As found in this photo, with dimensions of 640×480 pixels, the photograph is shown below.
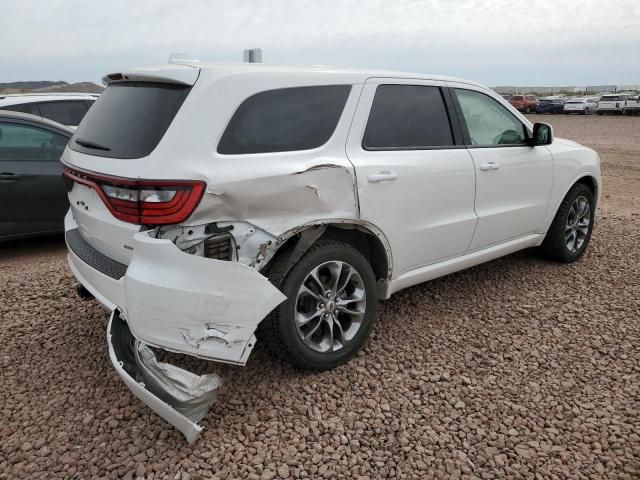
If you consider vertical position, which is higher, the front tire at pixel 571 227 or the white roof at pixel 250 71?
the white roof at pixel 250 71

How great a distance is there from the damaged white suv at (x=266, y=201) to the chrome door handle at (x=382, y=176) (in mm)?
13

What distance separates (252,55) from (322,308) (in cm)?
197

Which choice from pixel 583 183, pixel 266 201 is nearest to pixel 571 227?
pixel 583 183

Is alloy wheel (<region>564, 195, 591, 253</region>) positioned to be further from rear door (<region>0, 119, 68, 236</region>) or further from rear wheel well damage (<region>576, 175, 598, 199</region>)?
rear door (<region>0, 119, 68, 236</region>)

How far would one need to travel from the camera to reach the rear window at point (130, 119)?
2.67 metres

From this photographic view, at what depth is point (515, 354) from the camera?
3457 millimetres

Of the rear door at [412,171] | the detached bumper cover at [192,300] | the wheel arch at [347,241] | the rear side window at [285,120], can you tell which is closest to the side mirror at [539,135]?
the rear door at [412,171]

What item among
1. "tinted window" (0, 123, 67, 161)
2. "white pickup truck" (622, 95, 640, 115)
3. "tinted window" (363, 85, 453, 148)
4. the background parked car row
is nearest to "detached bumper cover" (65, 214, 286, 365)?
"tinted window" (363, 85, 453, 148)

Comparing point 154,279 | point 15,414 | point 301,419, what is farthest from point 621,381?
point 15,414

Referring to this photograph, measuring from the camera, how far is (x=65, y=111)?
296 inches

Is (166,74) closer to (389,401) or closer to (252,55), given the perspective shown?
(252,55)

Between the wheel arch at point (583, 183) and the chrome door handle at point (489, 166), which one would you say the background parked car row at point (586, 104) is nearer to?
the wheel arch at point (583, 183)

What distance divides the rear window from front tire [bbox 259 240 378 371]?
36.5 inches

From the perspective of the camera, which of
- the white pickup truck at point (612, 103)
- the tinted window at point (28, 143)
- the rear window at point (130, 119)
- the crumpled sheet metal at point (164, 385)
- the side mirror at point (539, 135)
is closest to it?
the crumpled sheet metal at point (164, 385)
